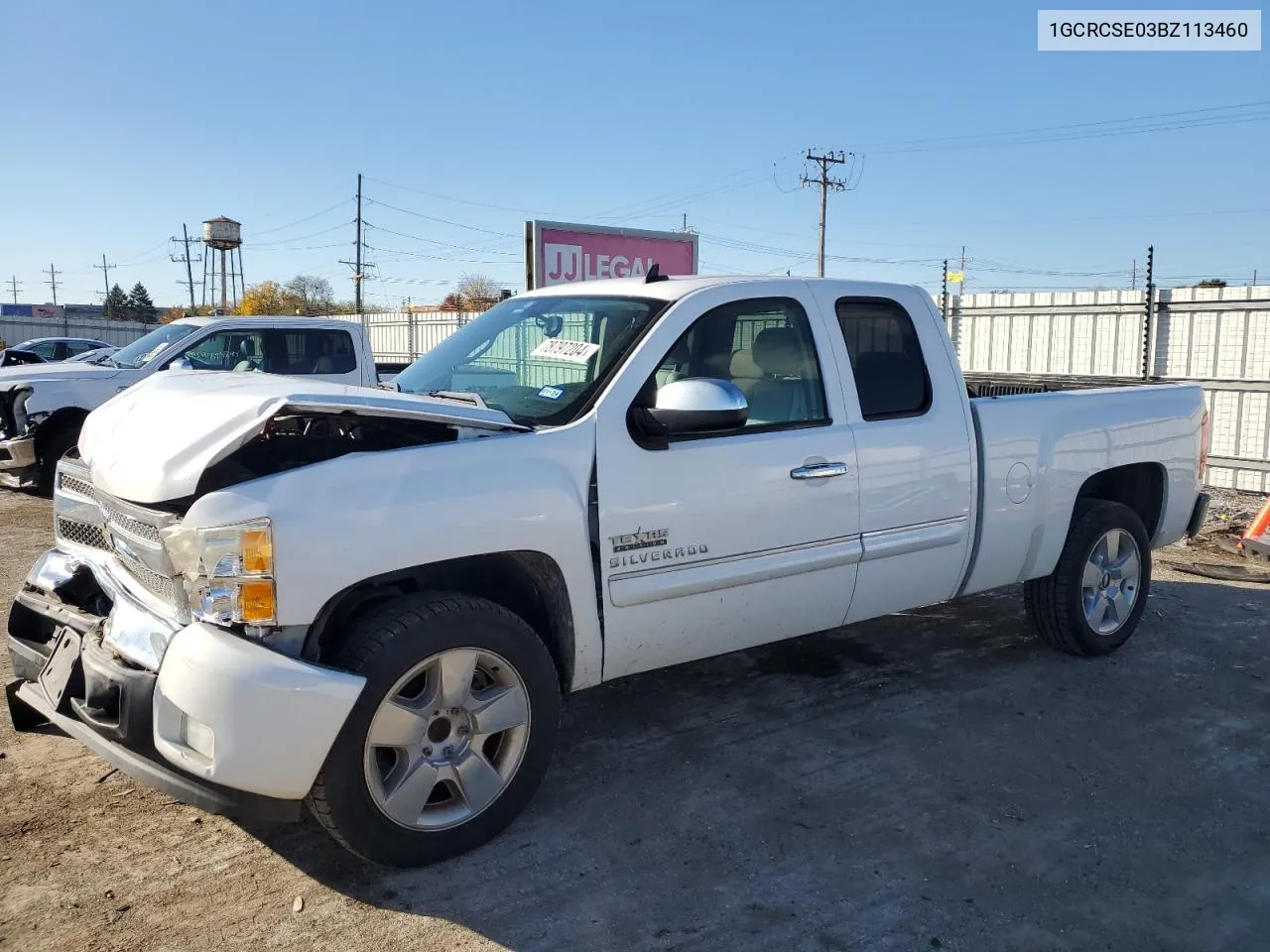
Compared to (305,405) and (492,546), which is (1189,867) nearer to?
(492,546)

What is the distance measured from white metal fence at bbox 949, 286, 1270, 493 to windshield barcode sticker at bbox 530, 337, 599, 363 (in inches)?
303

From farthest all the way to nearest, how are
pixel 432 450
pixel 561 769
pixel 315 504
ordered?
pixel 561 769 → pixel 432 450 → pixel 315 504

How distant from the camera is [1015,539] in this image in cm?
497

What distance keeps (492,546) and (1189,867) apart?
8.27 ft

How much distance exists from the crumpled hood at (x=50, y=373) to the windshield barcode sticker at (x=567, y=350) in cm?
750

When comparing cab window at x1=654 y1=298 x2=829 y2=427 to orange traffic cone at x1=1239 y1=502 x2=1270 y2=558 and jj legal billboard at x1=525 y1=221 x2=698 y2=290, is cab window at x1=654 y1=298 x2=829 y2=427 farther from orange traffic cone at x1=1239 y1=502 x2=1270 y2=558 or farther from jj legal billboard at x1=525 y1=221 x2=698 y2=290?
jj legal billboard at x1=525 y1=221 x2=698 y2=290

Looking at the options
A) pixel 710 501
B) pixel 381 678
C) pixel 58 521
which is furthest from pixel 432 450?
pixel 58 521

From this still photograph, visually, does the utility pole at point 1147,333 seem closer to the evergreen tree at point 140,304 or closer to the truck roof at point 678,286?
the truck roof at point 678,286

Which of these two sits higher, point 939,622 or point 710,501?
point 710,501

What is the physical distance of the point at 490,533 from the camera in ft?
10.8

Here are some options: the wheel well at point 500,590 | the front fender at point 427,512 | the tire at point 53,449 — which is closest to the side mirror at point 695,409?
the front fender at point 427,512

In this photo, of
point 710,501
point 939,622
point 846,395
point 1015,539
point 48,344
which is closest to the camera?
point 710,501

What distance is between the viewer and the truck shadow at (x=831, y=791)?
310cm

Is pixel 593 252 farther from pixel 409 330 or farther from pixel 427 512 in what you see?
pixel 409 330
